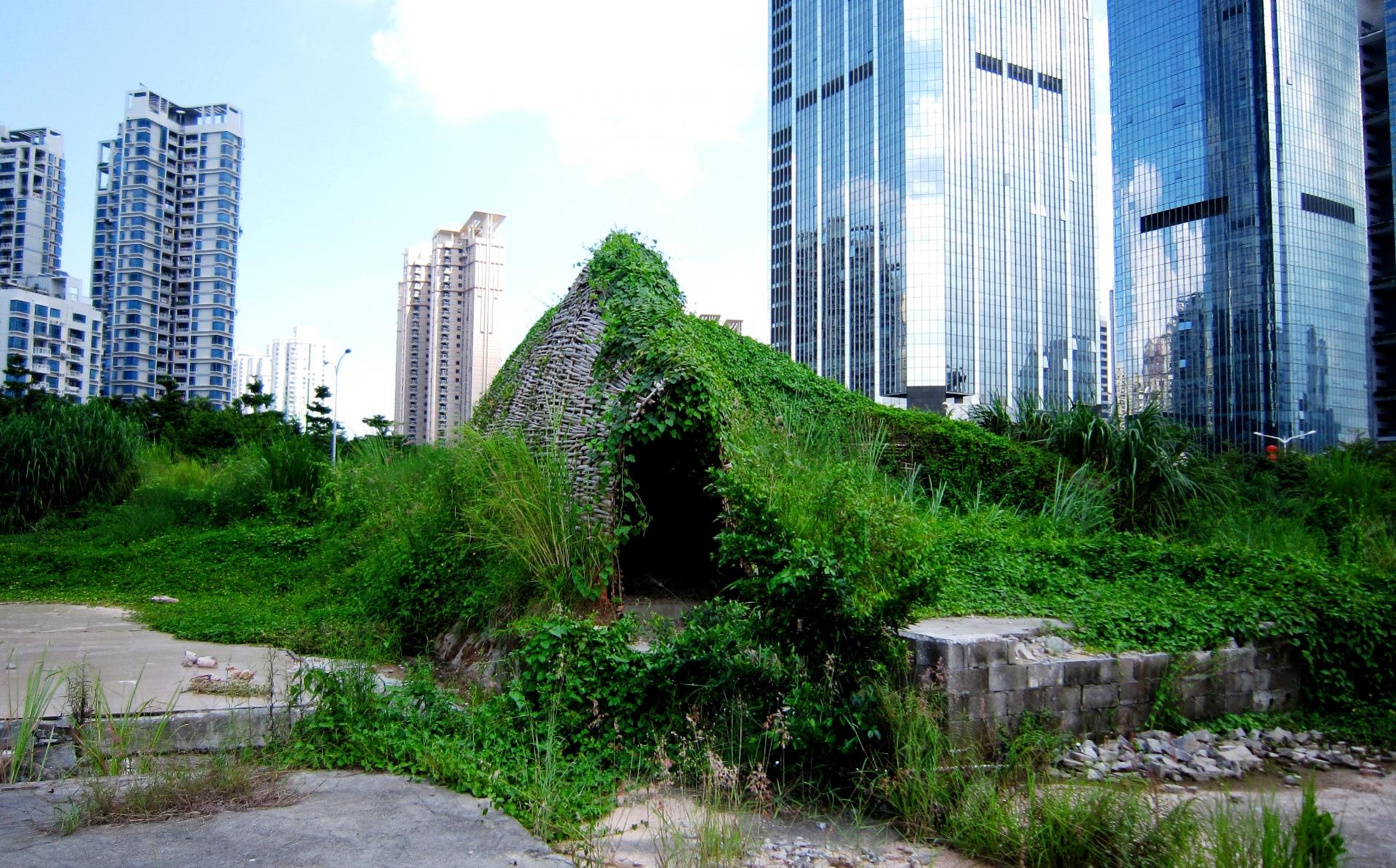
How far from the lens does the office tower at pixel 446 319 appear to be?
28938mm

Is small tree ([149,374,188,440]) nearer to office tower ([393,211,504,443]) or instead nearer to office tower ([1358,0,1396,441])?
office tower ([393,211,504,443])

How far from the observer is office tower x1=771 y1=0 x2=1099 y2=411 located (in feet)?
271

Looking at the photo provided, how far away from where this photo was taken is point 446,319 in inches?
1405

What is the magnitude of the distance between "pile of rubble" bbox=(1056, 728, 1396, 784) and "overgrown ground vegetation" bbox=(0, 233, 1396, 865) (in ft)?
1.05

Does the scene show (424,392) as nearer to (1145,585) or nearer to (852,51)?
(1145,585)

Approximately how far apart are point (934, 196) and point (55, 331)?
7615 cm

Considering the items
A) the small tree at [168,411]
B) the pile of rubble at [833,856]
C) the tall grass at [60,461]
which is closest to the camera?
the pile of rubble at [833,856]

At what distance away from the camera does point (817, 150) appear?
91.0m

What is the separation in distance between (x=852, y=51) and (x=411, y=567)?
3645 inches

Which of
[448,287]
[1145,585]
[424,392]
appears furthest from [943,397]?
[424,392]

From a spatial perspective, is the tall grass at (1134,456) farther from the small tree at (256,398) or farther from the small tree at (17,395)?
the small tree at (256,398)

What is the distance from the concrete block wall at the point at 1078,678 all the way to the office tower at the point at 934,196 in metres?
75.4

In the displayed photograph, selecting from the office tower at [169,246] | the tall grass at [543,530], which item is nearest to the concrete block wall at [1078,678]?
the tall grass at [543,530]

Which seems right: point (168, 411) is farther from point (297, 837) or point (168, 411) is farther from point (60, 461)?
point (297, 837)
